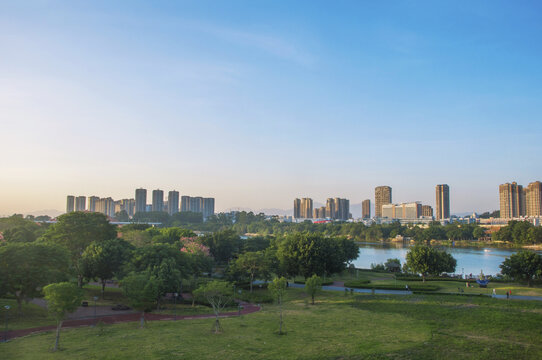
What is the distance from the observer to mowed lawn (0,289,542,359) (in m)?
18.1

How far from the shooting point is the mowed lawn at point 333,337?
18.1 metres

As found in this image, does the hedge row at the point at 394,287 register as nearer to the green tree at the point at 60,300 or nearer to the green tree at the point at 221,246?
the green tree at the point at 221,246

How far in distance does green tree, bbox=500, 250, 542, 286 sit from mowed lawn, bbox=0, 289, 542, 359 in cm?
1392

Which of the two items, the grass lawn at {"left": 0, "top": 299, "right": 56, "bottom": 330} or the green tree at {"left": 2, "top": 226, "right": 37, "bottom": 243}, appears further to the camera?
the green tree at {"left": 2, "top": 226, "right": 37, "bottom": 243}

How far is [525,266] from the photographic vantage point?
41.2m

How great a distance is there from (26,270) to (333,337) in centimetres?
2185

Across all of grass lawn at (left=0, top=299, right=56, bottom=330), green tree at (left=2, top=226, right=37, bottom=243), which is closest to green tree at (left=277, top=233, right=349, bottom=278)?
grass lawn at (left=0, top=299, right=56, bottom=330)

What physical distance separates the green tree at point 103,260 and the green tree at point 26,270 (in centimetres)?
512

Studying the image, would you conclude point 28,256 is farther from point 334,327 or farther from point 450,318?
point 450,318

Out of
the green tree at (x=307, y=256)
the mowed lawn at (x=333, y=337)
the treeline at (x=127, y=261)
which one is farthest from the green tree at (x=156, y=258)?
the green tree at (x=307, y=256)

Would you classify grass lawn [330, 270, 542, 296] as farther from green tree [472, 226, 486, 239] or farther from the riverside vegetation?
green tree [472, 226, 486, 239]

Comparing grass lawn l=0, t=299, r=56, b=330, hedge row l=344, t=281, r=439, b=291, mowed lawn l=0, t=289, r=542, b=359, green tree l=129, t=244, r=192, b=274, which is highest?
green tree l=129, t=244, r=192, b=274

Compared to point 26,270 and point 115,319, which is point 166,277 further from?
point 26,270

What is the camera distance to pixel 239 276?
42.4 m
